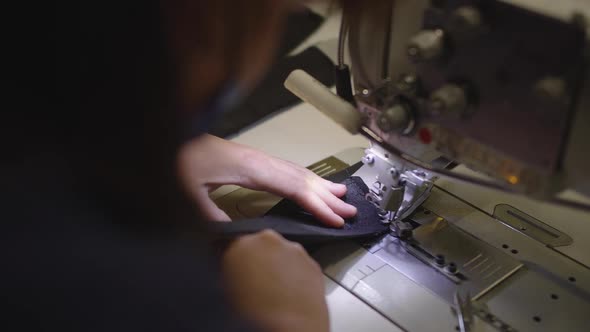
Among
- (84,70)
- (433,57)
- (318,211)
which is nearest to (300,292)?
(318,211)

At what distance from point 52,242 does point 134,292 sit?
0.33 feet

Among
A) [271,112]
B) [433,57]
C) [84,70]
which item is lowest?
[271,112]

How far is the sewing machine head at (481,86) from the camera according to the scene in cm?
64

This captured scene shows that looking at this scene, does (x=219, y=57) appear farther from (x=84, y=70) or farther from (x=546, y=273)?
(x=546, y=273)

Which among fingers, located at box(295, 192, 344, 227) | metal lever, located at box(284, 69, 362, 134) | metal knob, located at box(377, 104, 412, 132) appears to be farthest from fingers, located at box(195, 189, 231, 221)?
metal knob, located at box(377, 104, 412, 132)

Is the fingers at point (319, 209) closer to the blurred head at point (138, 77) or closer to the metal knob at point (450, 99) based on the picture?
the metal knob at point (450, 99)

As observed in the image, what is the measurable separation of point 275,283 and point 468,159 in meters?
0.30

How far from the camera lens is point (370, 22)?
32.7 inches

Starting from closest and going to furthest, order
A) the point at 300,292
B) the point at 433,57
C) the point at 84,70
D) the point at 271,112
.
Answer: the point at 84,70 → the point at 433,57 → the point at 300,292 → the point at 271,112

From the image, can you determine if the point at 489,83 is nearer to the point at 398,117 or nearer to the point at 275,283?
the point at 398,117

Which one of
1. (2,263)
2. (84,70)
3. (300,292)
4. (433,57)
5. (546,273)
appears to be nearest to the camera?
(84,70)

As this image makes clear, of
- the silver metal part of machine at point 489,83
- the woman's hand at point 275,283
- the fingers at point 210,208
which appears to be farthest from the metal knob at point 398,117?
the fingers at point 210,208

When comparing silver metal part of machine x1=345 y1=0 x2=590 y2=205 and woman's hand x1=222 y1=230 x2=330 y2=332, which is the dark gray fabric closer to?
woman's hand x1=222 y1=230 x2=330 y2=332

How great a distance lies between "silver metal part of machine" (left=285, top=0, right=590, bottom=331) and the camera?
65cm
